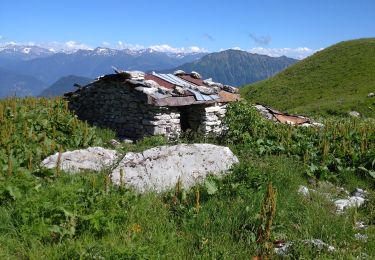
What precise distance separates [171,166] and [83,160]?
2.28 m

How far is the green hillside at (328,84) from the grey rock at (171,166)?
2527 cm

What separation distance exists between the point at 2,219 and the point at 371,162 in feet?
28.9

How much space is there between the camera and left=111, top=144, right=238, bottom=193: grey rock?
8.57 m

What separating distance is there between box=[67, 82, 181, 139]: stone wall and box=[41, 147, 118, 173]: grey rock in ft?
11.7

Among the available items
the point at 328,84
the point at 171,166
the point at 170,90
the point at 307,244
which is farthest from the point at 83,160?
the point at 328,84

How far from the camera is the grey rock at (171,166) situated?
28.1 ft

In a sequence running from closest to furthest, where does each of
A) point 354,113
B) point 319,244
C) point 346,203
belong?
point 319,244
point 346,203
point 354,113

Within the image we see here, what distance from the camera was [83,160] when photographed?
32.6 ft

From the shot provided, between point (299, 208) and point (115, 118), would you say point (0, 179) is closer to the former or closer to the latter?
point (299, 208)

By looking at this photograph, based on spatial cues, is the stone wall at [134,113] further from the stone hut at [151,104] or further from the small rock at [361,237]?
the small rock at [361,237]

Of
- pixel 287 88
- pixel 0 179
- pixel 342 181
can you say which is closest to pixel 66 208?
pixel 0 179

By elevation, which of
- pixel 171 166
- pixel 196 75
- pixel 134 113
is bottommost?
pixel 171 166

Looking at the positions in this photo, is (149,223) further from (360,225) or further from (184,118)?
(184,118)

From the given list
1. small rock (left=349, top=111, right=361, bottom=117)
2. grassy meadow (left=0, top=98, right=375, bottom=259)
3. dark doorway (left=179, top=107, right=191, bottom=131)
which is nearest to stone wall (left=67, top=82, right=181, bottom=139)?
dark doorway (left=179, top=107, right=191, bottom=131)
